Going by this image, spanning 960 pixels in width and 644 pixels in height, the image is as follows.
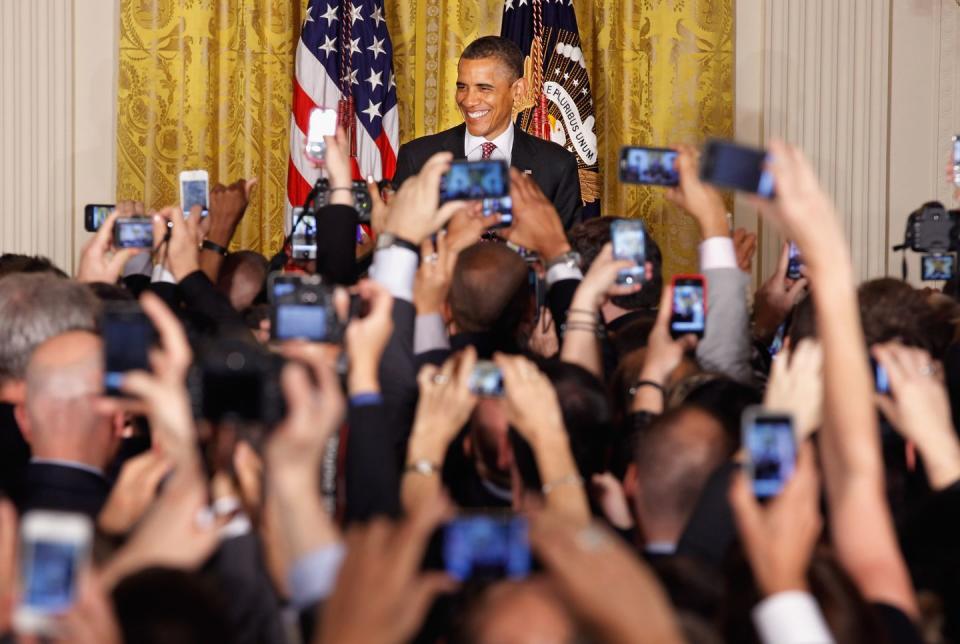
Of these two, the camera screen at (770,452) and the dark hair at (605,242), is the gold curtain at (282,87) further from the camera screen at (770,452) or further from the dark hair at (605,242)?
the camera screen at (770,452)

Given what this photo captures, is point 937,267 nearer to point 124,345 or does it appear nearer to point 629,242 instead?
point 629,242

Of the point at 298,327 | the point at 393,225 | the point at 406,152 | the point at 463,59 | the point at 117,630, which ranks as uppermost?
the point at 463,59

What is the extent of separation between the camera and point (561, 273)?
3732 millimetres

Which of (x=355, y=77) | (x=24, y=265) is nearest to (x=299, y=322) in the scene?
(x=24, y=265)

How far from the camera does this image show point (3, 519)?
174 centimetres

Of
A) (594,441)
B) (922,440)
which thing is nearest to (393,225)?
(594,441)

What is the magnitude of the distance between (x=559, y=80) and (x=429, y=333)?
400cm

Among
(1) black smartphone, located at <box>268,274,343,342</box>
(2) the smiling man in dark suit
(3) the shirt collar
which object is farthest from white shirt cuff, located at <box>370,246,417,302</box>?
(3) the shirt collar

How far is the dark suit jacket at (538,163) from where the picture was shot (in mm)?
5613

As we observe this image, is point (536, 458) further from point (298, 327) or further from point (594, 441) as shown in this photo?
point (298, 327)

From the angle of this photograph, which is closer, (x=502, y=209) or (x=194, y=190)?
(x=502, y=209)

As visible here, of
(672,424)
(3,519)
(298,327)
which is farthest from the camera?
(672,424)

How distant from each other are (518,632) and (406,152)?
4.27 m

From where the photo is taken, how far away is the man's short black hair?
5.82 m
